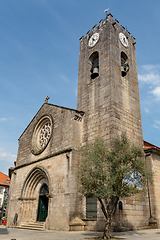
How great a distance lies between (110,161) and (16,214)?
10.8 meters

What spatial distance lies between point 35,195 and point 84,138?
634 centimetres

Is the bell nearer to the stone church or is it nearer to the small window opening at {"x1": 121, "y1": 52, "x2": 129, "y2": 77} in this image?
the stone church

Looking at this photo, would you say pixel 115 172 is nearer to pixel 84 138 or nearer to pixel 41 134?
pixel 84 138

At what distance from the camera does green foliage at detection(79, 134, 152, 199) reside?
8.64 m

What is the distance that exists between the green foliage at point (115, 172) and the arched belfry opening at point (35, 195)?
715cm

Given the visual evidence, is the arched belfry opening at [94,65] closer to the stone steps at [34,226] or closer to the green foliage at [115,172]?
the green foliage at [115,172]

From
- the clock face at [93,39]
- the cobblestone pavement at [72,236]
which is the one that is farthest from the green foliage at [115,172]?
the clock face at [93,39]

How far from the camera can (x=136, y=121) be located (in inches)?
605

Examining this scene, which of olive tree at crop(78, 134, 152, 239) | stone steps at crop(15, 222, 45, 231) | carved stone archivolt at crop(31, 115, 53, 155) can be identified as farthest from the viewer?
carved stone archivolt at crop(31, 115, 53, 155)

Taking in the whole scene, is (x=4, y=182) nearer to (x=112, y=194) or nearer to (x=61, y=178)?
(x=61, y=178)

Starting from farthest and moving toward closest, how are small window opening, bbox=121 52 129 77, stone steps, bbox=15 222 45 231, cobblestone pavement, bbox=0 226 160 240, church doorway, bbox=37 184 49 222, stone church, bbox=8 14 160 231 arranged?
small window opening, bbox=121 52 129 77, church doorway, bbox=37 184 49 222, stone steps, bbox=15 222 45 231, stone church, bbox=8 14 160 231, cobblestone pavement, bbox=0 226 160 240

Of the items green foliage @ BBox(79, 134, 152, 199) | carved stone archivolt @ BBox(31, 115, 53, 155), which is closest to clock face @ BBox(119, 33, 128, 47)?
carved stone archivolt @ BBox(31, 115, 53, 155)

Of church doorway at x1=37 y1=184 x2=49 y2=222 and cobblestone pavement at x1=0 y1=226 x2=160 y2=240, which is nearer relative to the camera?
cobblestone pavement at x1=0 y1=226 x2=160 y2=240

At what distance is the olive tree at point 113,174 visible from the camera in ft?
28.3
